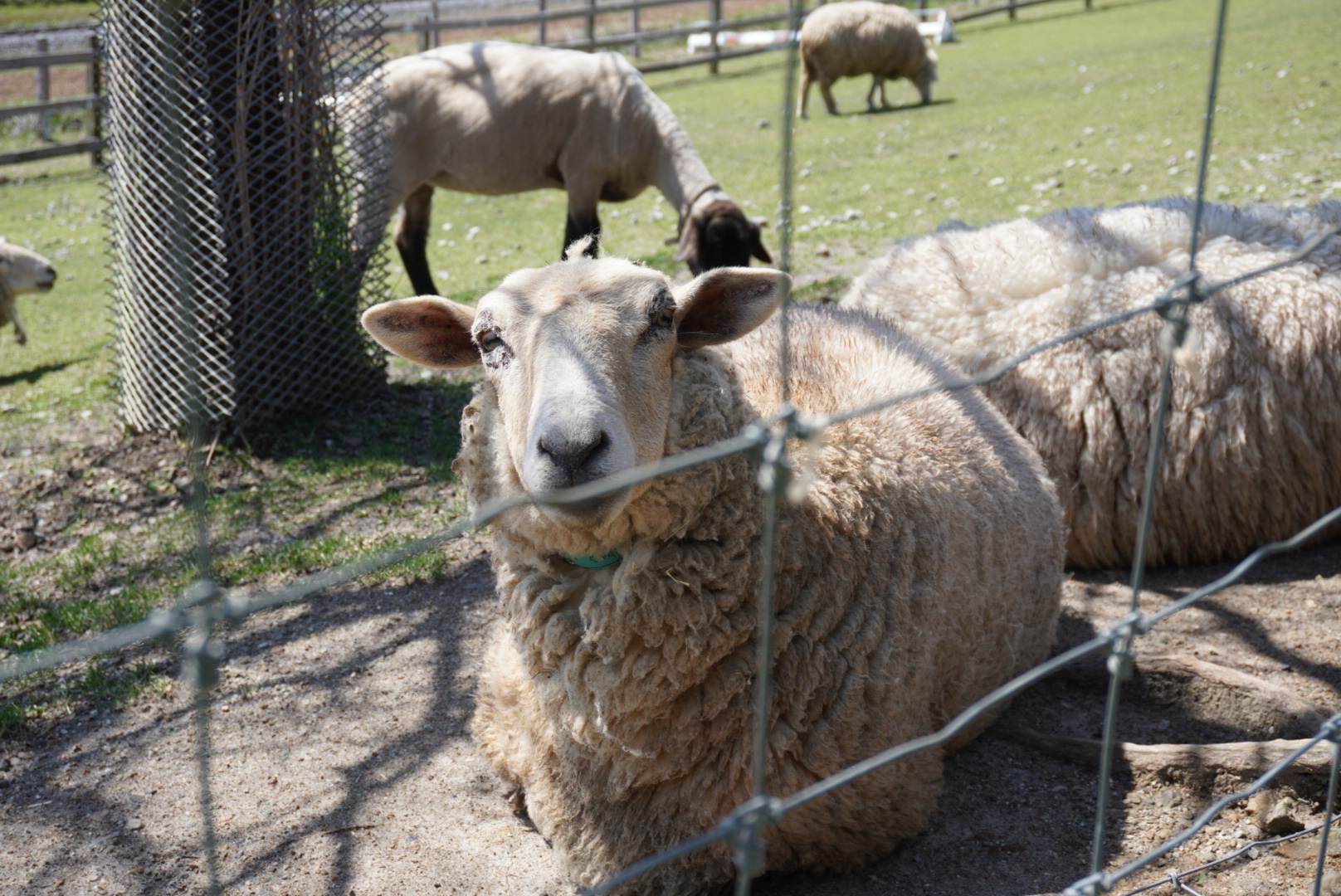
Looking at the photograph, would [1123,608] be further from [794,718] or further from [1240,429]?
[794,718]

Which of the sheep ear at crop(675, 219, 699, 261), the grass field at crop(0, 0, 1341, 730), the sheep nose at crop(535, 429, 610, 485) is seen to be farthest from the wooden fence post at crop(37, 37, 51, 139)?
the sheep nose at crop(535, 429, 610, 485)

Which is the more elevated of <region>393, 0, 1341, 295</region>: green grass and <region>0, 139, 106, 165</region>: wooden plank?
<region>393, 0, 1341, 295</region>: green grass

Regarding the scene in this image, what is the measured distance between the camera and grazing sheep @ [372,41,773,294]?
25.3ft

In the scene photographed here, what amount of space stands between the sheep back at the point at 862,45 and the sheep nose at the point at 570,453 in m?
14.7

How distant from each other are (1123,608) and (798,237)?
490 centimetres

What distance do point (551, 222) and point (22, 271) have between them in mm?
4257

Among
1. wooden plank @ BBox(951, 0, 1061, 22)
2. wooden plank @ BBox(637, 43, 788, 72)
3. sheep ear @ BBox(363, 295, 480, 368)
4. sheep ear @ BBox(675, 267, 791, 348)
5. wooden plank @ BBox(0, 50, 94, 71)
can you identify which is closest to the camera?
sheep ear @ BBox(675, 267, 791, 348)

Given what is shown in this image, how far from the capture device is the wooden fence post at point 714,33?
19.5 meters

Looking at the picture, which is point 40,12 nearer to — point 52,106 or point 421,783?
point 52,106

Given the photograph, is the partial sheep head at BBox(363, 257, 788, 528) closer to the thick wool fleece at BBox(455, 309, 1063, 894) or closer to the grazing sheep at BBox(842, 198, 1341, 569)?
the thick wool fleece at BBox(455, 309, 1063, 894)

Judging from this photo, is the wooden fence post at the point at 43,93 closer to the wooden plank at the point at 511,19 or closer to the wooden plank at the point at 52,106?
the wooden plank at the point at 52,106

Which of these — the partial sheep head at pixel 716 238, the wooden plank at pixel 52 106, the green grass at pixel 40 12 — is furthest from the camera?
the green grass at pixel 40 12

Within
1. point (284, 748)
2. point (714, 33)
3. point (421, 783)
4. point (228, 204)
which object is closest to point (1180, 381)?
point (421, 783)

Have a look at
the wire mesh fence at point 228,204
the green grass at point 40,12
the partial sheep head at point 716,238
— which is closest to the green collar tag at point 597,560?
the wire mesh fence at point 228,204
